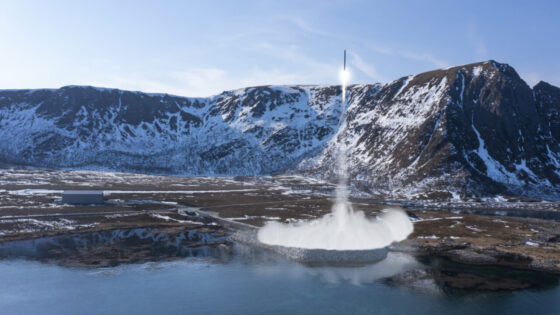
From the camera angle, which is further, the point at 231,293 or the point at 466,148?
the point at 466,148

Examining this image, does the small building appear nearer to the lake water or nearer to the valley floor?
the valley floor

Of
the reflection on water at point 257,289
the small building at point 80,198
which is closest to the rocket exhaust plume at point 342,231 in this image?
the reflection on water at point 257,289

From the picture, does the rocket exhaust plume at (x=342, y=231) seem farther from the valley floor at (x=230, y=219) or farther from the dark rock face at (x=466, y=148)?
the dark rock face at (x=466, y=148)

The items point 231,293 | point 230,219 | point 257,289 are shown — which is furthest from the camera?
point 230,219

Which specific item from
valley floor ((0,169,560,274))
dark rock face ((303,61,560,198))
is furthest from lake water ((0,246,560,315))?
dark rock face ((303,61,560,198))

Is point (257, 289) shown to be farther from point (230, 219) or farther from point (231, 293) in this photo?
point (230, 219)

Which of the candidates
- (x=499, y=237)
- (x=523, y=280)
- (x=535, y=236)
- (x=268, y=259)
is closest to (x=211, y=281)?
(x=268, y=259)

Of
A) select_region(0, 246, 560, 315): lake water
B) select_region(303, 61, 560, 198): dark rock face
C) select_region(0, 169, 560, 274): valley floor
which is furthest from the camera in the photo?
select_region(303, 61, 560, 198): dark rock face

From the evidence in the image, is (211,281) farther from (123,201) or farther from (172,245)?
(123,201)

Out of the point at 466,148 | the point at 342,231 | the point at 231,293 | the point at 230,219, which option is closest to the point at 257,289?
the point at 231,293
